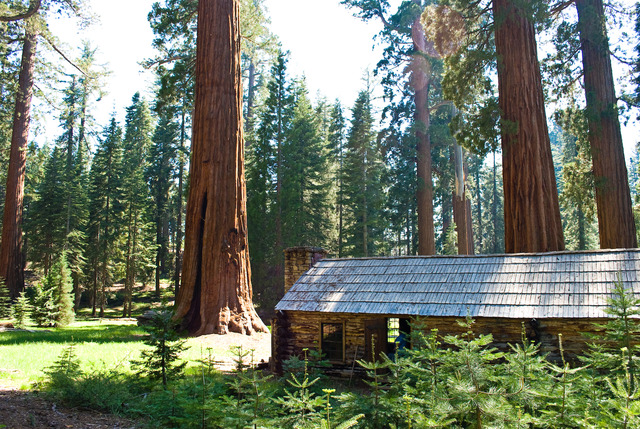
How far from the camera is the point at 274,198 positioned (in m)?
31.7

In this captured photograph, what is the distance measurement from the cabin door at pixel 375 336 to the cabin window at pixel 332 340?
799mm

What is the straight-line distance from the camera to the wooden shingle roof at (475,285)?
27.1 ft

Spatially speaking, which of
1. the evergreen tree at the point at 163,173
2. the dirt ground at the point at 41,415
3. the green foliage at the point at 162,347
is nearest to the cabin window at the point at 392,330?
the green foliage at the point at 162,347

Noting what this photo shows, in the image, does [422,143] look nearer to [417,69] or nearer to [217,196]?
[417,69]

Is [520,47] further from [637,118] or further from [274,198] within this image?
[274,198]

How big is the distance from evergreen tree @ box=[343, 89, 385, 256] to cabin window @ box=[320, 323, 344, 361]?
19939 mm

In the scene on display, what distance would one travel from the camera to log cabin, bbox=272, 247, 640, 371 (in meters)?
8.23

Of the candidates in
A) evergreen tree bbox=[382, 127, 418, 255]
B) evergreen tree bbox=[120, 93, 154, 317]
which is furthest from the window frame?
evergreen tree bbox=[120, 93, 154, 317]

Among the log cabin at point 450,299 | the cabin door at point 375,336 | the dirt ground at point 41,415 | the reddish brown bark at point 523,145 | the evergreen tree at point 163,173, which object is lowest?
the dirt ground at point 41,415


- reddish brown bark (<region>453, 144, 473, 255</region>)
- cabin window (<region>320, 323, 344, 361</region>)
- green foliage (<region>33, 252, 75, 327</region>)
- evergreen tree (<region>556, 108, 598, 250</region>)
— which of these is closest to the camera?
cabin window (<region>320, 323, 344, 361</region>)

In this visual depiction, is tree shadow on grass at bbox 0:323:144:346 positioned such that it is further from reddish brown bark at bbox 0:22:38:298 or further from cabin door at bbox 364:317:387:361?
reddish brown bark at bbox 0:22:38:298

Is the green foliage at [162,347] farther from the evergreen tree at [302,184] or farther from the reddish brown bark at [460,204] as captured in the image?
the evergreen tree at [302,184]

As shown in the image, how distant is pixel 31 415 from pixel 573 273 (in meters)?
9.09

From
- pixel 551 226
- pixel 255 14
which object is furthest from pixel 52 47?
pixel 551 226
